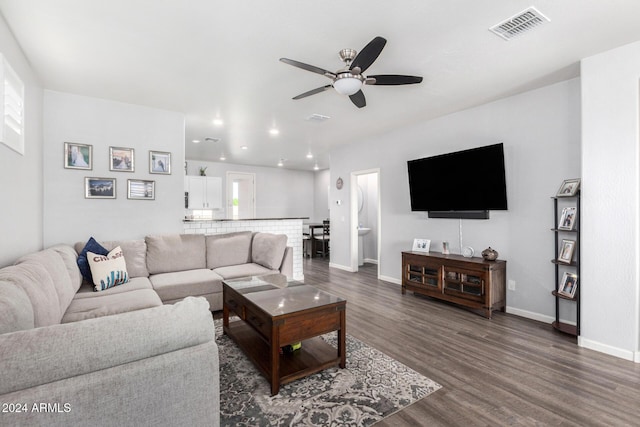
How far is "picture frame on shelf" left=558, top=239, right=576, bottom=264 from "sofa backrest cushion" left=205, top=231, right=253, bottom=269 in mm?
3856

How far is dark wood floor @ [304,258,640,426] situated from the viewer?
1848mm

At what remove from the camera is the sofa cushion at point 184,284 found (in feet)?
10.7

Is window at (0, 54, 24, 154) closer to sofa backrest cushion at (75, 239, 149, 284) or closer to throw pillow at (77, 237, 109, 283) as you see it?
throw pillow at (77, 237, 109, 283)

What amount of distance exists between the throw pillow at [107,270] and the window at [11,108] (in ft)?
3.84

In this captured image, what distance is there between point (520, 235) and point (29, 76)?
18.1 feet

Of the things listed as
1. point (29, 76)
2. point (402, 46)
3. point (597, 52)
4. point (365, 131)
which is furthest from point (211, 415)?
point (365, 131)

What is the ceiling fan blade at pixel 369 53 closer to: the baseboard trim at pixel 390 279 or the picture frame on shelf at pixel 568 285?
the picture frame on shelf at pixel 568 285

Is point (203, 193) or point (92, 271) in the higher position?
point (203, 193)

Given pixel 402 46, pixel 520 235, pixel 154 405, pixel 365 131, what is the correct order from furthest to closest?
1. pixel 365 131
2. pixel 520 235
3. pixel 402 46
4. pixel 154 405

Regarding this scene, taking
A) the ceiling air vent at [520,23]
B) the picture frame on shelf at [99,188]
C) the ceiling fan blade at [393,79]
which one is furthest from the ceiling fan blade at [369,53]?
the picture frame on shelf at [99,188]

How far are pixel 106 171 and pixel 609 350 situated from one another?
5.71 meters

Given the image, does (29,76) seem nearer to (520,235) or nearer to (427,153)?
(427,153)

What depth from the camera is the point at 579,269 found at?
2.93 m

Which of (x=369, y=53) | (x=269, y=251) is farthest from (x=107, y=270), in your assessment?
(x=369, y=53)
